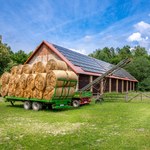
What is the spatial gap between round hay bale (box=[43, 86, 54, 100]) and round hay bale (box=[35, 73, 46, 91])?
0.34 metres

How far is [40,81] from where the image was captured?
50.4 ft

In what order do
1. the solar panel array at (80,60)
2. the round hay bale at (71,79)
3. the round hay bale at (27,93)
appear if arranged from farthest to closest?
the solar panel array at (80,60) < the round hay bale at (71,79) < the round hay bale at (27,93)

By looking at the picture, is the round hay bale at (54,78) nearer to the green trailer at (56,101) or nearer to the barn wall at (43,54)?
the green trailer at (56,101)

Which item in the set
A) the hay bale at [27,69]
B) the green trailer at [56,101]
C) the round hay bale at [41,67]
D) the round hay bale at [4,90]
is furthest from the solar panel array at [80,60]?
the round hay bale at [4,90]

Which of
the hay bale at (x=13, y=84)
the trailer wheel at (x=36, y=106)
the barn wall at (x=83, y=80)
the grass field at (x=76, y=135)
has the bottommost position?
the grass field at (x=76, y=135)

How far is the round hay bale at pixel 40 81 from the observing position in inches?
598

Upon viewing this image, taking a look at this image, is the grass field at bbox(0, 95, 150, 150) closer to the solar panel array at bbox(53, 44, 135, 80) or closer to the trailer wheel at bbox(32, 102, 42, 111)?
the trailer wheel at bbox(32, 102, 42, 111)

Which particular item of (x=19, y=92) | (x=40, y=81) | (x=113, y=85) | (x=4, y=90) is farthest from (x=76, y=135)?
(x=113, y=85)

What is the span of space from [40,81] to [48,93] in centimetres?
104

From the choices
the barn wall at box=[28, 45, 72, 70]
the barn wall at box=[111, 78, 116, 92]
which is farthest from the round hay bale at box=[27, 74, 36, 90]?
the barn wall at box=[111, 78, 116, 92]

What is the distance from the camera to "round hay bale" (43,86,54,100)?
14891mm

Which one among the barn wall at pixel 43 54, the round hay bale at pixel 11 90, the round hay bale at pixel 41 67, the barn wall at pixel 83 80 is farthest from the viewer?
the barn wall at pixel 43 54

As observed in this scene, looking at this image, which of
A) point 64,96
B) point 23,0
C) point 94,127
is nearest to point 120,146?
point 94,127

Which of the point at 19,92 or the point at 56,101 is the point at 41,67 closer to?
the point at 19,92
